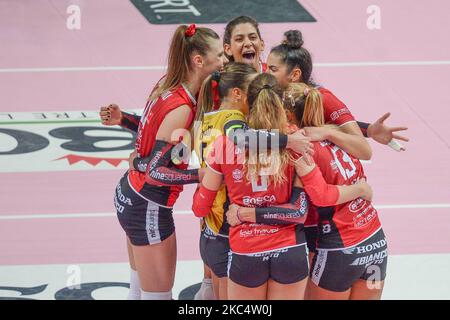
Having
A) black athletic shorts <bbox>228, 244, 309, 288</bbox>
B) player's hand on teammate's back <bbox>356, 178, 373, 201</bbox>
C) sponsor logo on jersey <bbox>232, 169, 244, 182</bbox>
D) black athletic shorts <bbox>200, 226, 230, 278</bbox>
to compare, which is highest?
sponsor logo on jersey <bbox>232, 169, 244, 182</bbox>

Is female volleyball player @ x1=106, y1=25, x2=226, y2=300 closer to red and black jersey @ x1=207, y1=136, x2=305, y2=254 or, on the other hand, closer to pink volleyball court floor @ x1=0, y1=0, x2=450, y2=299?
red and black jersey @ x1=207, y1=136, x2=305, y2=254

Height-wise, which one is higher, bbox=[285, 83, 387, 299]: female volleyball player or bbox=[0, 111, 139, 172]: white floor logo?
bbox=[0, 111, 139, 172]: white floor logo

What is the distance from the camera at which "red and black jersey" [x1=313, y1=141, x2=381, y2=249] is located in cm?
508

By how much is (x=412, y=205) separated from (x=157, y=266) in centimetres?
318

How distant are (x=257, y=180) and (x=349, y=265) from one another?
2.36 feet

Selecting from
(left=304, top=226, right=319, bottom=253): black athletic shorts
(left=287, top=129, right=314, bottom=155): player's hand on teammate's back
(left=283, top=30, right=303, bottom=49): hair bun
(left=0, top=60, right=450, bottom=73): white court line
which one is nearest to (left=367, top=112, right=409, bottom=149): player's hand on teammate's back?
(left=283, top=30, right=303, bottom=49): hair bun

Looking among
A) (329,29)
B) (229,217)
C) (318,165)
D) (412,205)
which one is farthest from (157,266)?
(329,29)

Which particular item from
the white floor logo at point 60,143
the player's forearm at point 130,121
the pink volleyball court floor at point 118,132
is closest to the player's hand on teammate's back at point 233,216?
the player's forearm at point 130,121

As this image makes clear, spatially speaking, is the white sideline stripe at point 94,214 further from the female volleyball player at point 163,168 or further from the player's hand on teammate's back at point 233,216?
the player's hand on teammate's back at point 233,216

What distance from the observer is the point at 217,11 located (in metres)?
12.3

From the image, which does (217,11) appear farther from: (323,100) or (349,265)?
(349,265)

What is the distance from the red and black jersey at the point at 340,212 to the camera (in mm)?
5078

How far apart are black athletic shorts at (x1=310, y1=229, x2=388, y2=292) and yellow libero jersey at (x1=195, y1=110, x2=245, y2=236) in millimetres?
603

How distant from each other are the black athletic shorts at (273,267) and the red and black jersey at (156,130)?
90cm
